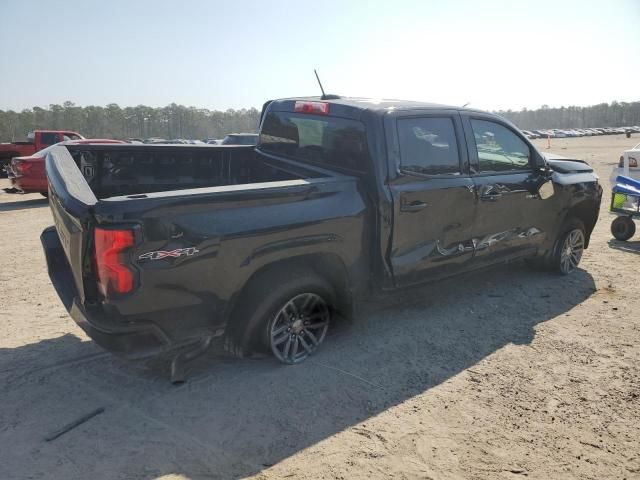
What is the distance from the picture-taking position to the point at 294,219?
348cm

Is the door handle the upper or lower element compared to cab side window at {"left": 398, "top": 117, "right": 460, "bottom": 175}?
lower

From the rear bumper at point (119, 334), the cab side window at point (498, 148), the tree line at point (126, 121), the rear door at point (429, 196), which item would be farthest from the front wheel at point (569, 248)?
the tree line at point (126, 121)

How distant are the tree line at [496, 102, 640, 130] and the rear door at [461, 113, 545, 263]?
521 ft

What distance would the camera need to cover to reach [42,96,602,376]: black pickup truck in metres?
2.97

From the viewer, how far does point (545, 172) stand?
17.6 feet

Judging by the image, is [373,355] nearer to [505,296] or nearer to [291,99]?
[505,296]

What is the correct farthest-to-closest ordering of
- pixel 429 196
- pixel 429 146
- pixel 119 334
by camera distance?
pixel 429 146
pixel 429 196
pixel 119 334

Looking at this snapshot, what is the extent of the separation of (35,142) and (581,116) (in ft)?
576

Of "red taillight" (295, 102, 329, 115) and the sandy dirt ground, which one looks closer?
the sandy dirt ground

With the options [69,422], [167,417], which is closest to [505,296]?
[167,417]

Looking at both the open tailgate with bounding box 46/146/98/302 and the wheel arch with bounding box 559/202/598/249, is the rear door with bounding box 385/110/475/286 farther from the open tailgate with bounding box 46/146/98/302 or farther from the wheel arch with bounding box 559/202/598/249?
the open tailgate with bounding box 46/146/98/302

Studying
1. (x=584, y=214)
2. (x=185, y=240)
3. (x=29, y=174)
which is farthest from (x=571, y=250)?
(x=29, y=174)

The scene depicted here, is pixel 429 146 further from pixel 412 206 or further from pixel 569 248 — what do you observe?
pixel 569 248

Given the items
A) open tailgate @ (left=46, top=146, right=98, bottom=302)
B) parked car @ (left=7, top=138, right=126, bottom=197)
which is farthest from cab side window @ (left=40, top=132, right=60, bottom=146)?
open tailgate @ (left=46, top=146, right=98, bottom=302)
